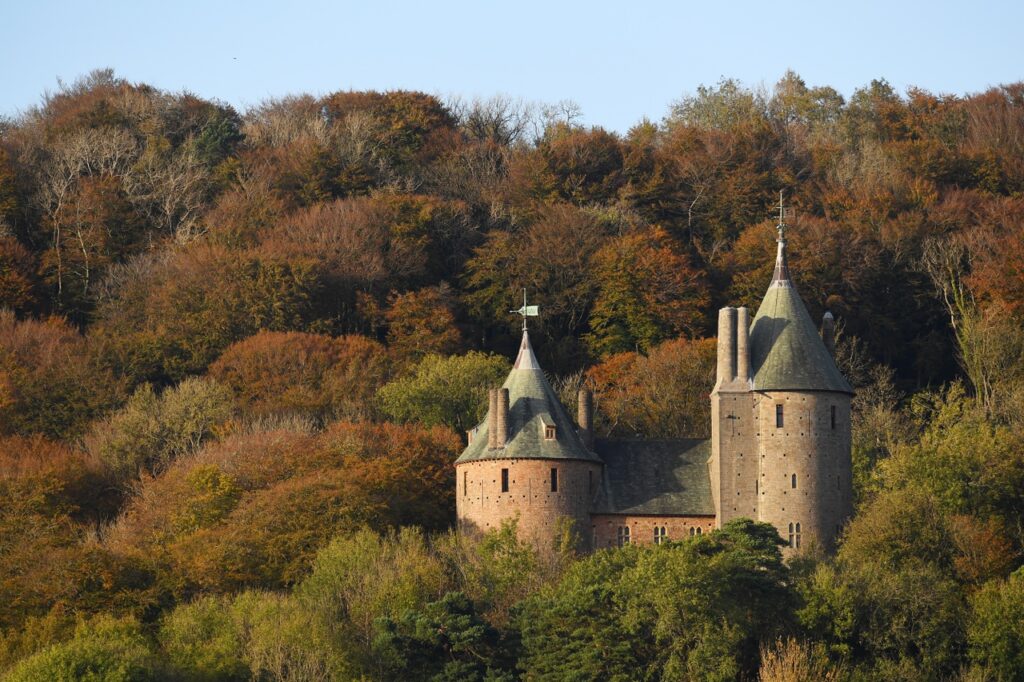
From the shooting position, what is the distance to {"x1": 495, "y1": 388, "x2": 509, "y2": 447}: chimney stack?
223 ft

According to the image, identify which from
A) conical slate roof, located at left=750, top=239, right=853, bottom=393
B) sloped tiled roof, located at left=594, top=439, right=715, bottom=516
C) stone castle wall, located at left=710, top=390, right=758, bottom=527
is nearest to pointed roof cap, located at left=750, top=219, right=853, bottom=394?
conical slate roof, located at left=750, top=239, right=853, bottom=393

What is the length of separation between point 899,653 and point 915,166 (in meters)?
45.3

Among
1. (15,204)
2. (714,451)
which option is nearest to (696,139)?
(15,204)

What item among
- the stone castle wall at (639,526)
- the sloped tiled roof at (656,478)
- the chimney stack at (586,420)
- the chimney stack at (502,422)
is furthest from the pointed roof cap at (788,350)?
the chimney stack at (502,422)

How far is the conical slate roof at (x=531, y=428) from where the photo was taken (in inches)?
2667

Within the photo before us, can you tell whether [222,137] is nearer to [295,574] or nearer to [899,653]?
[295,574]

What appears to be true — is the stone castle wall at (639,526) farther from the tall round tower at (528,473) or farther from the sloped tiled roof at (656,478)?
the tall round tower at (528,473)

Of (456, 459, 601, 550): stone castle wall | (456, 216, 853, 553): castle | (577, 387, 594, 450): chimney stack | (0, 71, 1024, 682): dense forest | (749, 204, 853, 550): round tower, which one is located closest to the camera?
(0, 71, 1024, 682): dense forest

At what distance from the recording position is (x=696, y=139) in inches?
4158

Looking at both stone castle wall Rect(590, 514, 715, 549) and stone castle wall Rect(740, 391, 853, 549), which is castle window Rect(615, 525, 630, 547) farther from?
stone castle wall Rect(740, 391, 853, 549)

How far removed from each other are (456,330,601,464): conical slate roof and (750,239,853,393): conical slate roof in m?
6.02

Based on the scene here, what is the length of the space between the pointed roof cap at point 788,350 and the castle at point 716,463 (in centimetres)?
3

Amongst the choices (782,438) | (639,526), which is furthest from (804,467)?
(639,526)

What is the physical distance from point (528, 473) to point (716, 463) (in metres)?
5.75
